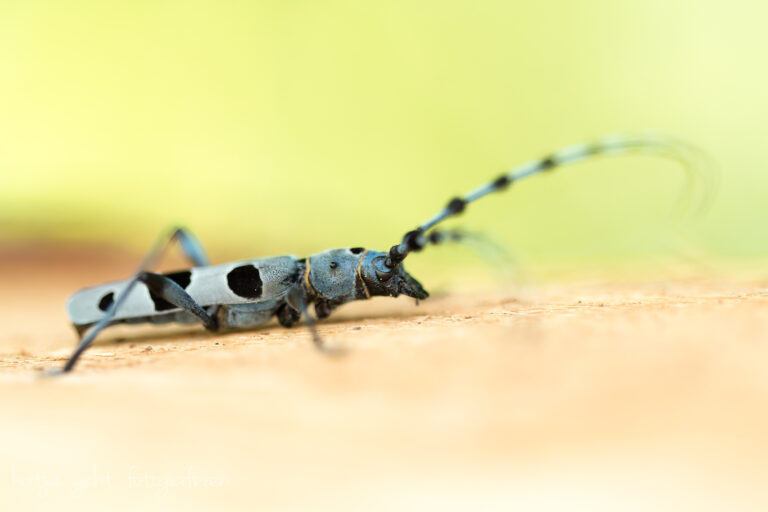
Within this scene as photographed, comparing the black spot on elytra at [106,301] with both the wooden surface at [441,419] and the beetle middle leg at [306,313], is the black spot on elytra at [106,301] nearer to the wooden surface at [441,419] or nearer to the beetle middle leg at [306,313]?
the beetle middle leg at [306,313]

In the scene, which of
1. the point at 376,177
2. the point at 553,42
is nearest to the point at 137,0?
the point at 376,177

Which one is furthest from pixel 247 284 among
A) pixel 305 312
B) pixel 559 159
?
pixel 559 159

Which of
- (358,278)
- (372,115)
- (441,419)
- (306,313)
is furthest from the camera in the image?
(372,115)

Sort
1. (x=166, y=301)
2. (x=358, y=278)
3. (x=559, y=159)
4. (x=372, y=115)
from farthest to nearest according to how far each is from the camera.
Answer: (x=372, y=115) < (x=166, y=301) < (x=358, y=278) < (x=559, y=159)

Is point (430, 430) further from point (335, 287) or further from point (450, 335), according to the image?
point (335, 287)

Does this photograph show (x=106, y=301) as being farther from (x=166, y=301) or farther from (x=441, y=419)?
(x=441, y=419)

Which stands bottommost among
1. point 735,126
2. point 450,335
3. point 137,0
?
point 450,335

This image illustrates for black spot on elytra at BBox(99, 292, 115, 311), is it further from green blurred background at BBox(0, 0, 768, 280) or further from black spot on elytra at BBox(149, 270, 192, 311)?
green blurred background at BBox(0, 0, 768, 280)

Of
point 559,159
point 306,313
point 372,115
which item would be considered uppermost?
point 372,115
